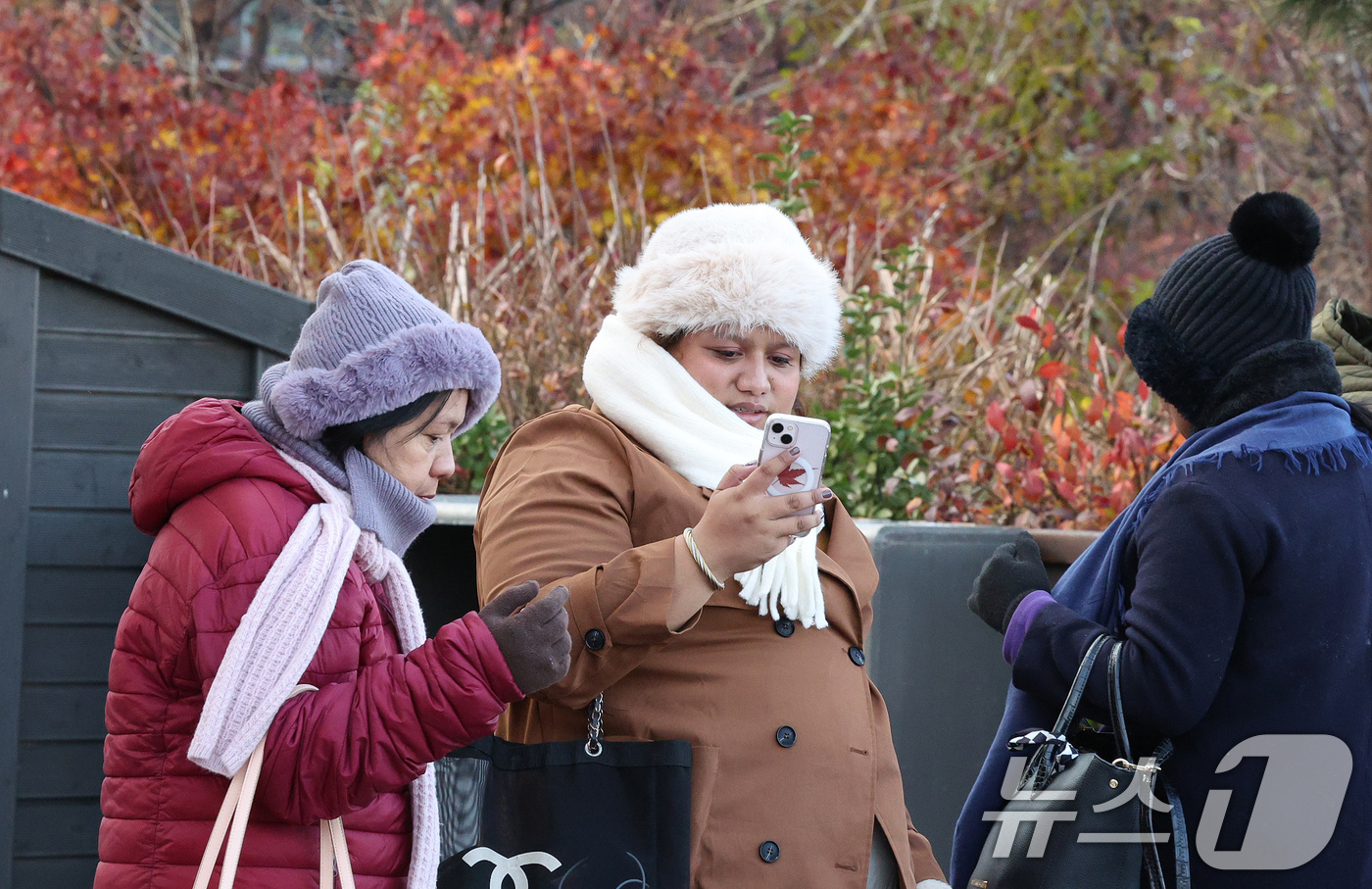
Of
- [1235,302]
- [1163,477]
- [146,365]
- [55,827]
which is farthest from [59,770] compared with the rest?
[1235,302]

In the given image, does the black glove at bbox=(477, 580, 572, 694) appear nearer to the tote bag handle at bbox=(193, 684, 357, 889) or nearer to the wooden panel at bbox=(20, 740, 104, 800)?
the tote bag handle at bbox=(193, 684, 357, 889)

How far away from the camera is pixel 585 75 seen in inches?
295

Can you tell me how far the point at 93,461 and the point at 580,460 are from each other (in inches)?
69.7

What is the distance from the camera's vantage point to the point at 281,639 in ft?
6.12

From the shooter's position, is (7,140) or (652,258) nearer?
(652,258)

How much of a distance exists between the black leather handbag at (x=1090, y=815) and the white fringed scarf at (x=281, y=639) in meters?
1.04

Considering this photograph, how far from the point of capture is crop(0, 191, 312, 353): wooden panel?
136 inches

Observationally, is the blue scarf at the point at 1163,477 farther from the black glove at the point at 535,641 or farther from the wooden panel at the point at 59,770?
the wooden panel at the point at 59,770

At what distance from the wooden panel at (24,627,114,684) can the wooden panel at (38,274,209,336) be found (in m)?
0.77

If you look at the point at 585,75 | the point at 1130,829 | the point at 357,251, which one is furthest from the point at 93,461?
the point at 585,75

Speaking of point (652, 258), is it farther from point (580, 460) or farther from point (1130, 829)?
point (1130, 829)

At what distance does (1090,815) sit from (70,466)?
8.57 ft

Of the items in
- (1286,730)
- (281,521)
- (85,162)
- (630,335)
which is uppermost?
(85,162)

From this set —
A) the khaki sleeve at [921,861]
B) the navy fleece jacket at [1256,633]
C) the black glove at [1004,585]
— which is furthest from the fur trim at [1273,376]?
the khaki sleeve at [921,861]
